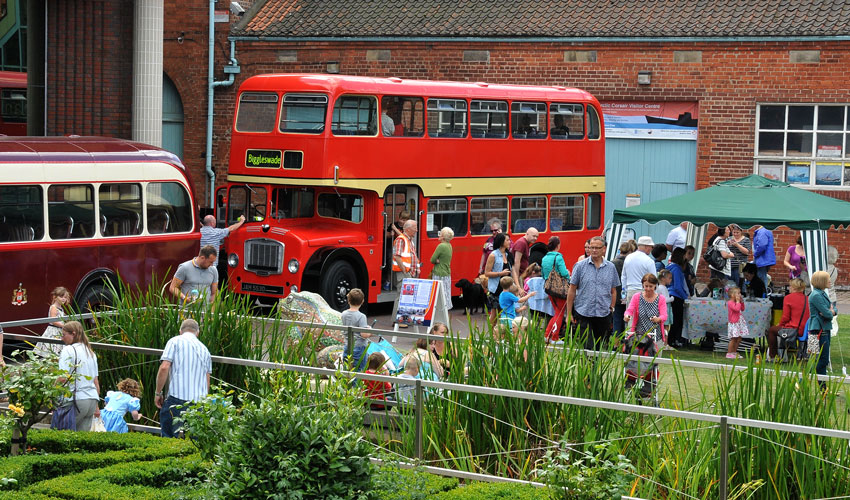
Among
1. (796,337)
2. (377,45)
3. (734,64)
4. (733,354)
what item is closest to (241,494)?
(796,337)

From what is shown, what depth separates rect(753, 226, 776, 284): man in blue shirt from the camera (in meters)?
19.9

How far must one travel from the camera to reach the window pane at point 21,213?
1434cm

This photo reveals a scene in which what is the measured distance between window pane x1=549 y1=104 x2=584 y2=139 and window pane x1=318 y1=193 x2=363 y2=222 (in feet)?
15.6

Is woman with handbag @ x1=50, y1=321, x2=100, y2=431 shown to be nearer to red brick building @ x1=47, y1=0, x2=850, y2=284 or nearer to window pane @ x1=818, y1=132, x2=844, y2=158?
red brick building @ x1=47, y1=0, x2=850, y2=284

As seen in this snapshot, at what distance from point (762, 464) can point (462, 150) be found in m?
12.7

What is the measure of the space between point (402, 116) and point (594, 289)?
21.9 feet

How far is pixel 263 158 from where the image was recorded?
1872 centimetres

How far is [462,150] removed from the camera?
20.2 metres

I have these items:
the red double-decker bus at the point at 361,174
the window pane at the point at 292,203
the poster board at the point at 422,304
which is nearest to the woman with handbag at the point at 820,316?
the poster board at the point at 422,304

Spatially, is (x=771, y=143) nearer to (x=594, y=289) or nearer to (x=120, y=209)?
(x=594, y=289)

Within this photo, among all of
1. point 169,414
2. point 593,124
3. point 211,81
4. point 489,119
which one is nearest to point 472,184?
point 489,119

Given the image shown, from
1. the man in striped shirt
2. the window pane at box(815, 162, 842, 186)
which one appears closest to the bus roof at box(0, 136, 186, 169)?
the man in striped shirt

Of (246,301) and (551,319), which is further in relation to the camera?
(551,319)

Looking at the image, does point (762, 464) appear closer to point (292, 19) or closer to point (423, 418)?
point (423, 418)
